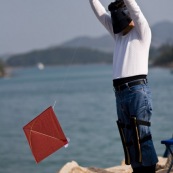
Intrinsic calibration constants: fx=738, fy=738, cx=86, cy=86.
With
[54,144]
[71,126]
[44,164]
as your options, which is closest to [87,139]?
[71,126]

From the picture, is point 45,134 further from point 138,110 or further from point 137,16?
point 137,16

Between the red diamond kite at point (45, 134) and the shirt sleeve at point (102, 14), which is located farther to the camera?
the red diamond kite at point (45, 134)

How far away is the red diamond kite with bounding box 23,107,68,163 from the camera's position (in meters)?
5.07

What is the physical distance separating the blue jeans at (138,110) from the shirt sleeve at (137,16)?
357 mm

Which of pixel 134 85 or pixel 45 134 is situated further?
pixel 45 134

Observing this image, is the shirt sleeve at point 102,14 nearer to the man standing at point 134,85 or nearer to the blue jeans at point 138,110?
the man standing at point 134,85

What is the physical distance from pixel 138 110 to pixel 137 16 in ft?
1.91

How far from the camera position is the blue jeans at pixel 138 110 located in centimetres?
459

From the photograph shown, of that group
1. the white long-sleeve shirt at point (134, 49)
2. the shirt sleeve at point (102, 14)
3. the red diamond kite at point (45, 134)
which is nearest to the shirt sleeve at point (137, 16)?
the white long-sleeve shirt at point (134, 49)

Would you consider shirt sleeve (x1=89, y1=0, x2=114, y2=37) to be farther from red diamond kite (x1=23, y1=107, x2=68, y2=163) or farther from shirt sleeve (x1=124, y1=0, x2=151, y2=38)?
red diamond kite (x1=23, y1=107, x2=68, y2=163)

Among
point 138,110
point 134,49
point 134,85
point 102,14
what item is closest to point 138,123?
point 138,110

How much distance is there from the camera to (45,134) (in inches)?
201

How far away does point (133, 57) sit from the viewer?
15.2 ft

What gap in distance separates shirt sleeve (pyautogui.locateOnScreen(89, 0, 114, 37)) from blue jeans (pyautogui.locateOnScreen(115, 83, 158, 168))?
459 millimetres
